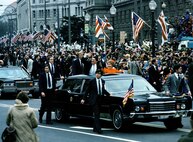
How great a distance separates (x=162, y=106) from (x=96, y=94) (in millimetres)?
1723

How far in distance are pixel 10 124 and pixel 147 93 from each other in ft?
25.0

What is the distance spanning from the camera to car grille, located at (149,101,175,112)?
17031mm

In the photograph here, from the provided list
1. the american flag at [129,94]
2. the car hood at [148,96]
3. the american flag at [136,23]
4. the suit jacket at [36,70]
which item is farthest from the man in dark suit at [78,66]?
the american flag at [136,23]

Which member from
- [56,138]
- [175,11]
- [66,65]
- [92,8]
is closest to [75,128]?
[56,138]

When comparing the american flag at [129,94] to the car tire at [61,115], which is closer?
the american flag at [129,94]

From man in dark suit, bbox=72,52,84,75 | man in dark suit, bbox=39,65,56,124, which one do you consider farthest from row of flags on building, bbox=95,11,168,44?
man in dark suit, bbox=39,65,56,124

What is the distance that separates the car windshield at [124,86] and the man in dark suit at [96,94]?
0.35 m

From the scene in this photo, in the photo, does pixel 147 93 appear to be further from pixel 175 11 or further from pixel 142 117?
pixel 175 11

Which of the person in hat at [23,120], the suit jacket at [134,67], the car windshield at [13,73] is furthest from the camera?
the car windshield at [13,73]

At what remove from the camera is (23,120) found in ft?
34.6

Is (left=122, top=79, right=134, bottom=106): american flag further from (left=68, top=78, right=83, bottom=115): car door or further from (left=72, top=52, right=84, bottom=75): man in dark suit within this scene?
(left=72, top=52, right=84, bottom=75): man in dark suit

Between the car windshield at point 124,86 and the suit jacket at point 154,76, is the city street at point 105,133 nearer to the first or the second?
the car windshield at point 124,86

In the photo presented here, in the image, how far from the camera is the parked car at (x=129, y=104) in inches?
670

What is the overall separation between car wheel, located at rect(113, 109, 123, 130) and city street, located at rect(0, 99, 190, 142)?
0.17 meters
